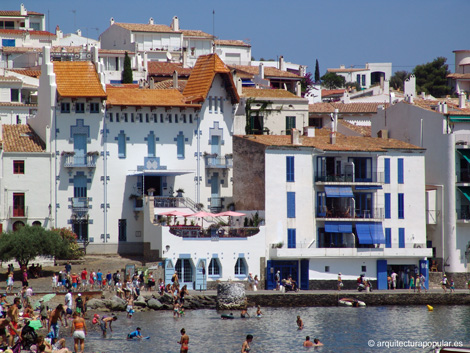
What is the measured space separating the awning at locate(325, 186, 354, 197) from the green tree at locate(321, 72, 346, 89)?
7900cm

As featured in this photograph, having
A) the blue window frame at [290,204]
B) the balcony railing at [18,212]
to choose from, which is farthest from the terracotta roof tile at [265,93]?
the balcony railing at [18,212]

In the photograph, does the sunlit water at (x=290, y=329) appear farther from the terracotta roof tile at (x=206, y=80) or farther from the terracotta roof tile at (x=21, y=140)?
the terracotta roof tile at (x=206, y=80)

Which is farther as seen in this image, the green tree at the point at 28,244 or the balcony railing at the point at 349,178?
the balcony railing at the point at 349,178

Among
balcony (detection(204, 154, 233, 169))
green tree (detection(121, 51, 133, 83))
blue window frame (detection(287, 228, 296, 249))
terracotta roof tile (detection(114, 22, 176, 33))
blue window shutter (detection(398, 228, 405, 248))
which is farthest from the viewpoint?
terracotta roof tile (detection(114, 22, 176, 33))

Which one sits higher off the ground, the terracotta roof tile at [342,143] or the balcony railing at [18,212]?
the terracotta roof tile at [342,143]

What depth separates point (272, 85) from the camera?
110688mm

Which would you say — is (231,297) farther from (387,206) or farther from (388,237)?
(387,206)

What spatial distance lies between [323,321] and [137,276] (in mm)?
12442

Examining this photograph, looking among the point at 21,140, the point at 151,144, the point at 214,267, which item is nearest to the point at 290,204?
the point at 214,267

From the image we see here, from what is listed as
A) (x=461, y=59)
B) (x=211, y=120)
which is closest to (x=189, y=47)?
(x=461, y=59)

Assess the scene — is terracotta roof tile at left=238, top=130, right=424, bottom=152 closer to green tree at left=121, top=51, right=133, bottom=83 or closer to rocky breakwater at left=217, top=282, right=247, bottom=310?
rocky breakwater at left=217, top=282, right=247, bottom=310

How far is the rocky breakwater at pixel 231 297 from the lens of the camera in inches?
2625

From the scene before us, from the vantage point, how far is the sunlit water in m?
55.7

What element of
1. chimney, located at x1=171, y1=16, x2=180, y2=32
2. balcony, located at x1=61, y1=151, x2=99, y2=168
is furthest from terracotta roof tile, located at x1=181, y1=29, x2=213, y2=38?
balcony, located at x1=61, y1=151, x2=99, y2=168
